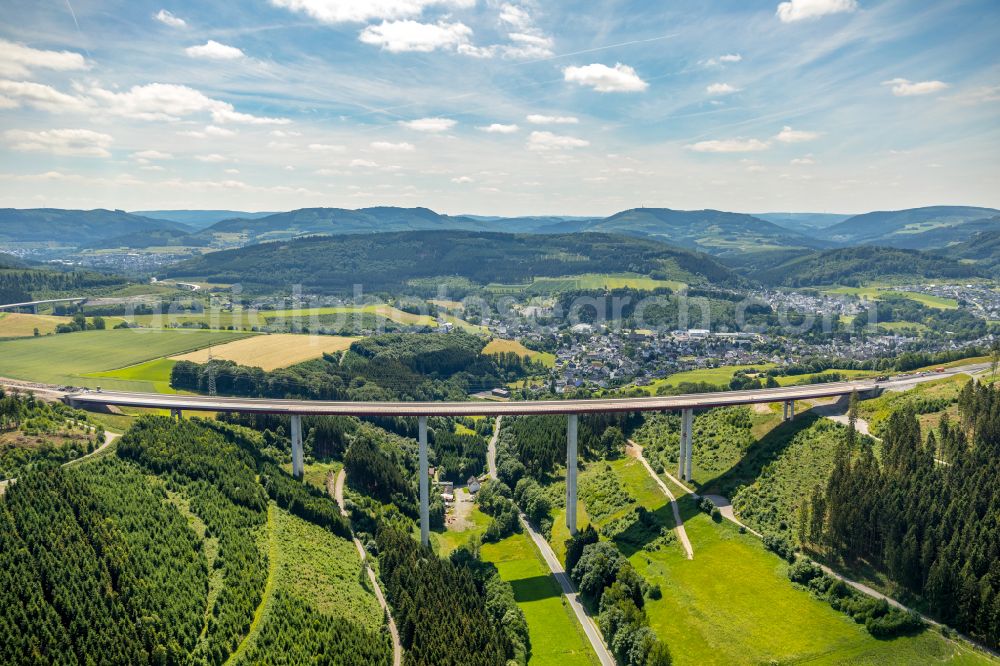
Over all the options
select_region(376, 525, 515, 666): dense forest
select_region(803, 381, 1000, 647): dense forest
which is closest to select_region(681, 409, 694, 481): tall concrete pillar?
select_region(803, 381, 1000, 647): dense forest

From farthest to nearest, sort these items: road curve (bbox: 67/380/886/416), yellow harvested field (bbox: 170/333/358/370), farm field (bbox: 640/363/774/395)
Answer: farm field (bbox: 640/363/774/395), yellow harvested field (bbox: 170/333/358/370), road curve (bbox: 67/380/886/416)

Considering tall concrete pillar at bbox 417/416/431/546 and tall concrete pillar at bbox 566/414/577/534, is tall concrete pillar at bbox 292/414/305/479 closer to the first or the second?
tall concrete pillar at bbox 417/416/431/546

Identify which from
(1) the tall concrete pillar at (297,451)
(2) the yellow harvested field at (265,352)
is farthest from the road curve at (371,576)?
(2) the yellow harvested field at (265,352)

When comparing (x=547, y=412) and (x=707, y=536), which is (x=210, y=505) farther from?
(x=707, y=536)

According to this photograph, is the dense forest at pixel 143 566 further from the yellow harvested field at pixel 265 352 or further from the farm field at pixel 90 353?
the yellow harvested field at pixel 265 352

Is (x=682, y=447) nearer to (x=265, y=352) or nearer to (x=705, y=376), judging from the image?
(x=705, y=376)

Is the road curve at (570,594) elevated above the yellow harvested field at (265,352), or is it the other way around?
the yellow harvested field at (265,352)

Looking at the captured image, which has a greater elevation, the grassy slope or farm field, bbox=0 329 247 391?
farm field, bbox=0 329 247 391

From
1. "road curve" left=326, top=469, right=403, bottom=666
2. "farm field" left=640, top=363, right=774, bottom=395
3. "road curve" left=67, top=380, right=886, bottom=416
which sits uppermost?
"road curve" left=67, top=380, right=886, bottom=416
